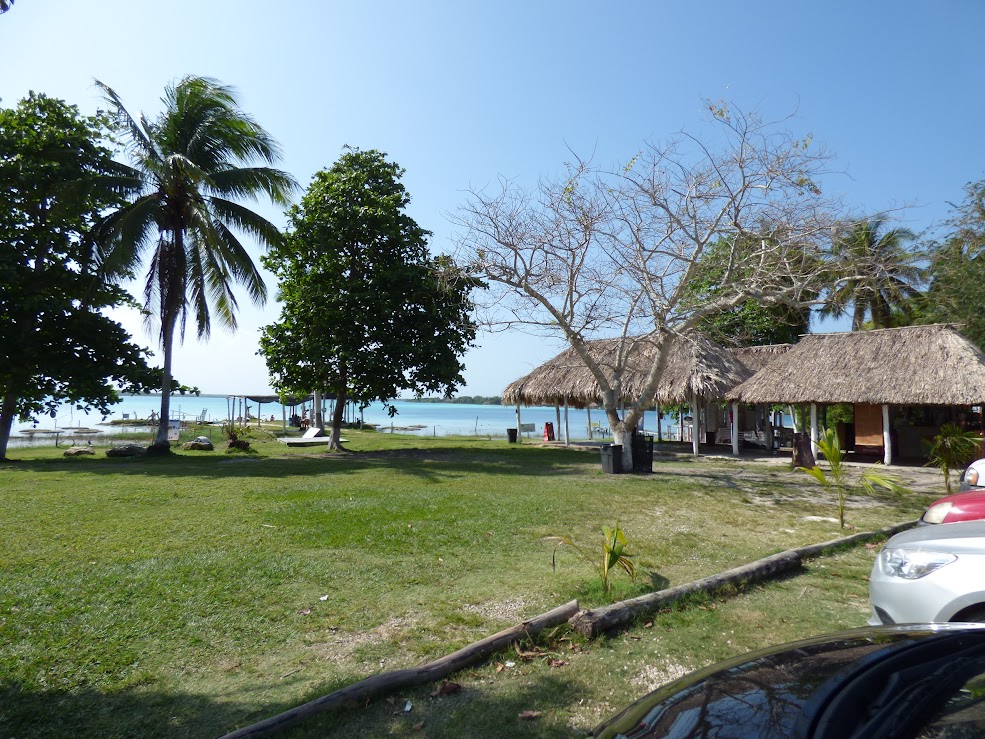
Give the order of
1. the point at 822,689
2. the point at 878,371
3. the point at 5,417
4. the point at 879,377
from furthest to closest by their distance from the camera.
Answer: the point at 5,417 < the point at 878,371 < the point at 879,377 < the point at 822,689

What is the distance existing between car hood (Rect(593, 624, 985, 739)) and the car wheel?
4.50ft

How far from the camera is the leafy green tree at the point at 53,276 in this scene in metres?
16.1

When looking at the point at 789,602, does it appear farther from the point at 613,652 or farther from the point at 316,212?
the point at 316,212

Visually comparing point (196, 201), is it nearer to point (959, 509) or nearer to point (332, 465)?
point (332, 465)

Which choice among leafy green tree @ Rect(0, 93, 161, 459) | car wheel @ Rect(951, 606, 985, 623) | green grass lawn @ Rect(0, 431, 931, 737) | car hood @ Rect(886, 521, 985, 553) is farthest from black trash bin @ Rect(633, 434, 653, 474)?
leafy green tree @ Rect(0, 93, 161, 459)

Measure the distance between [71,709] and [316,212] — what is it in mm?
17901

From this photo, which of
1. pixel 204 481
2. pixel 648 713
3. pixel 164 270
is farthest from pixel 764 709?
pixel 164 270

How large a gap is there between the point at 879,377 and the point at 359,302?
14.9 metres

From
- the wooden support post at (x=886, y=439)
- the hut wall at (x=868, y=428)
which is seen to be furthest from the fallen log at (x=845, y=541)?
the hut wall at (x=868, y=428)

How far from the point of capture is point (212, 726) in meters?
3.21

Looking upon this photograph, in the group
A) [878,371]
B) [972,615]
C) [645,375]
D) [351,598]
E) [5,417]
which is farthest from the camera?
[645,375]

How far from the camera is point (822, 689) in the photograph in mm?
1819

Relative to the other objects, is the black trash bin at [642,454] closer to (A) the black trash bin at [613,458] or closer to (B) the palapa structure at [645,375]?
(A) the black trash bin at [613,458]

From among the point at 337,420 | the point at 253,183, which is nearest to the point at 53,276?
the point at 253,183
